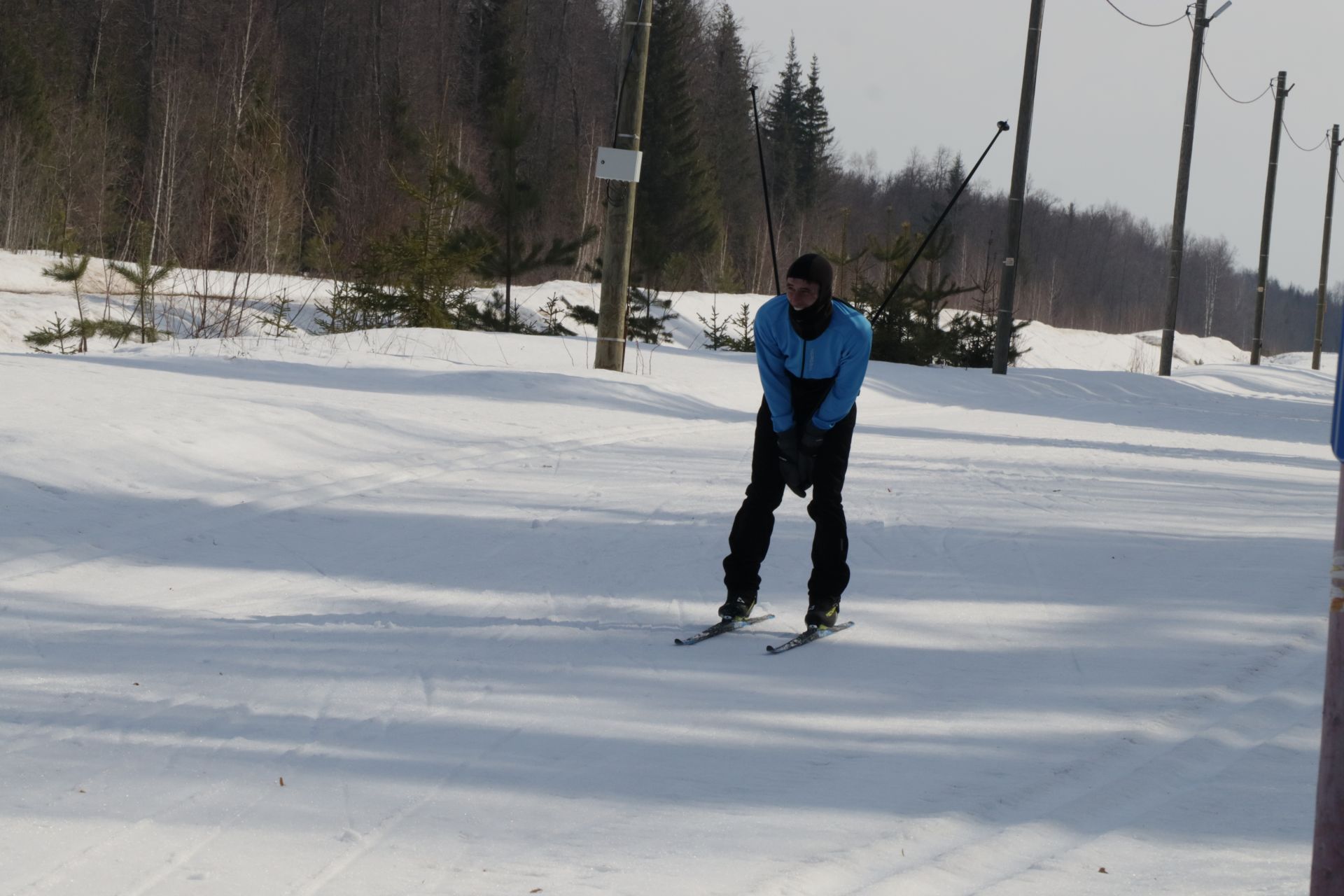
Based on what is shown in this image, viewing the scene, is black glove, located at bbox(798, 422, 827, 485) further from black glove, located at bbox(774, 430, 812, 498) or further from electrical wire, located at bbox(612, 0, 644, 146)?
electrical wire, located at bbox(612, 0, 644, 146)

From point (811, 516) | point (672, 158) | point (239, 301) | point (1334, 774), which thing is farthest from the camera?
point (672, 158)

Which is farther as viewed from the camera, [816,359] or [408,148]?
[408,148]

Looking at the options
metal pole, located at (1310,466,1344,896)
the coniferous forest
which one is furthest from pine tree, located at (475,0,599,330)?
metal pole, located at (1310,466,1344,896)

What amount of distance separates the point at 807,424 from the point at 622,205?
10.5m

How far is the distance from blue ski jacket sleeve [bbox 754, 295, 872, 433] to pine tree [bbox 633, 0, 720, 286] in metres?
46.3

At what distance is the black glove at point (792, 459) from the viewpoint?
18.4 ft

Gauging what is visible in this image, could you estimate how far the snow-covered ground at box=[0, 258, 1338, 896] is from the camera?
3377mm

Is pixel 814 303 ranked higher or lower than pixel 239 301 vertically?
lower

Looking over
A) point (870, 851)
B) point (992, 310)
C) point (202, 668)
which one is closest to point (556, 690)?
point (202, 668)

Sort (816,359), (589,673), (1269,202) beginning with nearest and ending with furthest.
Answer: (589,673) < (816,359) < (1269,202)

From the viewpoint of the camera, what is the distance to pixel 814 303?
544 centimetres

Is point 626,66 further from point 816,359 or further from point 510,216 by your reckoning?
point 816,359

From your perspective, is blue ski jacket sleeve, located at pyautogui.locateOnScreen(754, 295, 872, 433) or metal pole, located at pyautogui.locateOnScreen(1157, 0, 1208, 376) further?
metal pole, located at pyautogui.locateOnScreen(1157, 0, 1208, 376)

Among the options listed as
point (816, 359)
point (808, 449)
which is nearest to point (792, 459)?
point (808, 449)
